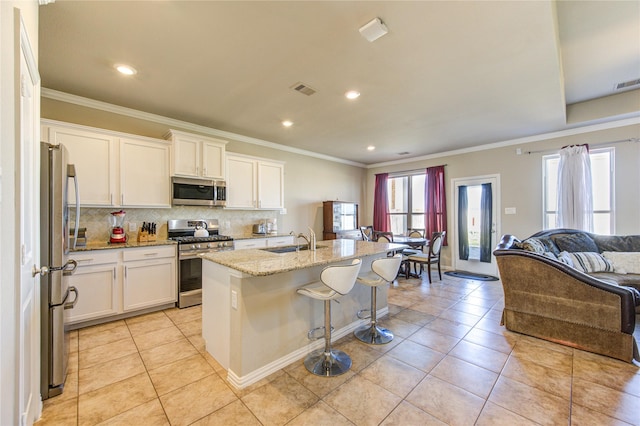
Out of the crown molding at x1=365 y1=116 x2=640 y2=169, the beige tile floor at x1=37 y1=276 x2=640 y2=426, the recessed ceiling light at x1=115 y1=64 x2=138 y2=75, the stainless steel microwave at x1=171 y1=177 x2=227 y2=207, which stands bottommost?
the beige tile floor at x1=37 y1=276 x2=640 y2=426

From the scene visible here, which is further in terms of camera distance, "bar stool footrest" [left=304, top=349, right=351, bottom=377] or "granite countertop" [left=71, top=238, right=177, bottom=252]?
"granite countertop" [left=71, top=238, right=177, bottom=252]

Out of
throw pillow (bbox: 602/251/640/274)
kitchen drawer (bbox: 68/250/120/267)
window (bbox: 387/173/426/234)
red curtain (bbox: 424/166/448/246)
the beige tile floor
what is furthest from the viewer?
window (bbox: 387/173/426/234)

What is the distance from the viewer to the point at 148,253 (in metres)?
3.46

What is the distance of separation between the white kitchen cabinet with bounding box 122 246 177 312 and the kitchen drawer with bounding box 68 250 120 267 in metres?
0.11

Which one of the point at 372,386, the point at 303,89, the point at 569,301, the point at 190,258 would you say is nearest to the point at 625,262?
the point at 569,301

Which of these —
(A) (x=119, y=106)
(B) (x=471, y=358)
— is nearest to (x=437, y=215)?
(B) (x=471, y=358)

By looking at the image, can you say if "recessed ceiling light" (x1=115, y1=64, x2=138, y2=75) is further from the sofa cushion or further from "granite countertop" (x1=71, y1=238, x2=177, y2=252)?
the sofa cushion

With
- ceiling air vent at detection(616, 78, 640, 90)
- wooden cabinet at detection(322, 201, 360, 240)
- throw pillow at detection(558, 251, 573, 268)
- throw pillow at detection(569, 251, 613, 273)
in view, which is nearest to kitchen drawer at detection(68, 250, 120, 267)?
wooden cabinet at detection(322, 201, 360, 240)

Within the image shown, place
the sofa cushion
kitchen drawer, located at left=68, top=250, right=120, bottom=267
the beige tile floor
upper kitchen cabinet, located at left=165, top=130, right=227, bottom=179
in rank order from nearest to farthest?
the beige tile floor < kitchen drawer, located at left=68, top=250, right=120, bottom=267 < the sofa cushion < upper kitchen cabinet, located at left=165, top=130, right=227, bottom=179

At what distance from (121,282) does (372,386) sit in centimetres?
308

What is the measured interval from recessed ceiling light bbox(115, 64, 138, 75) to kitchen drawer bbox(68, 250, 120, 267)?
199 cm

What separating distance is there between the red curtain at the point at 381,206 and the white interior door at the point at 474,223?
1.71 m

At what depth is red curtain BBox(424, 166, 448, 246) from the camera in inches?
244

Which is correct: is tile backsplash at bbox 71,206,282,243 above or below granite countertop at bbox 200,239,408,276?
above
